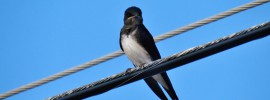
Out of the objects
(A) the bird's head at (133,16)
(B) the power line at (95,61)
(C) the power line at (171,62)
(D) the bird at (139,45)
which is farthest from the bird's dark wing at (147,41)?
(C) the power line at (171,62)

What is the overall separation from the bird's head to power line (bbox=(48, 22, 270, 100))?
2.78 meters

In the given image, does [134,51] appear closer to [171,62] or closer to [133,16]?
[133,16]

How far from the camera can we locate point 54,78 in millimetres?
3535

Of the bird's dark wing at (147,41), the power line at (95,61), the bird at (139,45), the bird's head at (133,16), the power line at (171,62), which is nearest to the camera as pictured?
the power line at (171,62)

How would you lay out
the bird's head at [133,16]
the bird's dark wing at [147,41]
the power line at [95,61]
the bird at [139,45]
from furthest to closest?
the bird's head at [133,16] < the bird's dark wing at [147,41] < the bird at [139,45] < the power line at [95,61]

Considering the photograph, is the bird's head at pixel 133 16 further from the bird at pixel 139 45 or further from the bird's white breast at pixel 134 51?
the bird's white breast at pixel 134 51

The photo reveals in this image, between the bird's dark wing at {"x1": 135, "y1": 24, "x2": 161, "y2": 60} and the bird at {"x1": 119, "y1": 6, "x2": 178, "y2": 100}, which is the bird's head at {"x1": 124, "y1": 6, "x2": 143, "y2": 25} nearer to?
the bird at {"x1": 119, "y1": 6, "x2": 178, "y2": 100}

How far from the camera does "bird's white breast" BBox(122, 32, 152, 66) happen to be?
4777mm

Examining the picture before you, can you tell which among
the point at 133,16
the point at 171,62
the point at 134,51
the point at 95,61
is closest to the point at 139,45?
the point at 134,51

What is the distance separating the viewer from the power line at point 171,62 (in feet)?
6.31

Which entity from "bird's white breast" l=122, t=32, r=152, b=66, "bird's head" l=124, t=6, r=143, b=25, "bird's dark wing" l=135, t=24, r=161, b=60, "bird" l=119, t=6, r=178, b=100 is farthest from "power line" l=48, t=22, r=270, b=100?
"bird's head" l=124, t=6, r=143, b=25

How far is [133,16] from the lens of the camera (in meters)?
5.20

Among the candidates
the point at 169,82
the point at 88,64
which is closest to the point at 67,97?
the point at 88,64

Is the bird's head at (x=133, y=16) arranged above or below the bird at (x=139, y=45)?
above
